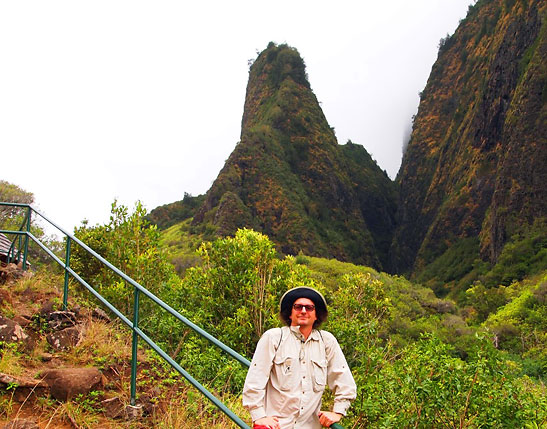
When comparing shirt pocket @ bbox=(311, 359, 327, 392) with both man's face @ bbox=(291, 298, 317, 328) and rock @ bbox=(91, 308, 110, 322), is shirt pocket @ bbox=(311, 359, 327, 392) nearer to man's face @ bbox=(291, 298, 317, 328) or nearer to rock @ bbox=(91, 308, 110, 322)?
man's face @ bbox=(291, 298, 317, 328)

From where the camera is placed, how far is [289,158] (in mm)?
87438

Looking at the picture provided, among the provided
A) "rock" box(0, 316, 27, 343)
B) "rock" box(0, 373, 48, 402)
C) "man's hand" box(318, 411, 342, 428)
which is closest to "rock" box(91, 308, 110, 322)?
"rock" box(0, 316, 27, 343)

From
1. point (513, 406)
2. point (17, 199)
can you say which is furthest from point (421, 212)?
point (513, 406)

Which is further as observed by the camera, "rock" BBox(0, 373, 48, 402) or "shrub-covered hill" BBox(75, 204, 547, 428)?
"shrub-covered hill" BBox(75, 204, 547, 428)

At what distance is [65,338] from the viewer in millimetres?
4504

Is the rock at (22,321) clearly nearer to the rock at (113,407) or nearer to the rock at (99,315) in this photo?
the rock at (99,315)

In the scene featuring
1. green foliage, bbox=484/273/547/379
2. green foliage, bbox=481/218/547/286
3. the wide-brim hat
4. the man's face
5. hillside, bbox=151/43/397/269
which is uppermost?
hillside, bbox=151/43/397/269

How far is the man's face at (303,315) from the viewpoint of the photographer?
2525 mm

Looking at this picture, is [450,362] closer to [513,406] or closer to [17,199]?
[513,406]

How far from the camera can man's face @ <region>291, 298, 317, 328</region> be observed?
2525mm

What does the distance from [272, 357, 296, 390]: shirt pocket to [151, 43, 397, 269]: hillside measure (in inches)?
2553

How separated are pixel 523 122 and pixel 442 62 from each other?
4017 cm

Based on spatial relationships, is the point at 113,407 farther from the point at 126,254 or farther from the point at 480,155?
the point at 480,155

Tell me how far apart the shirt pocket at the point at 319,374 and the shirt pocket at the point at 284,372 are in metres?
0.11
